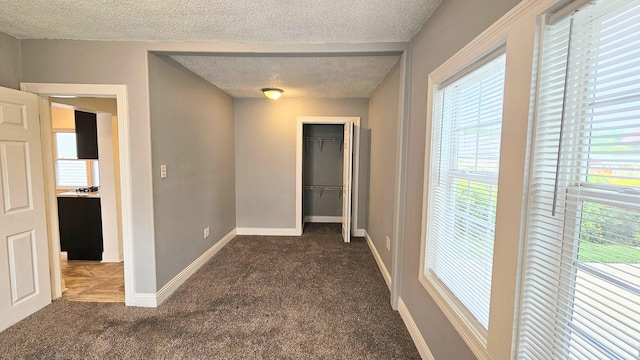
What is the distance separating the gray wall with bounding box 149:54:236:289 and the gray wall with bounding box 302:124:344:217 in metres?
1.89

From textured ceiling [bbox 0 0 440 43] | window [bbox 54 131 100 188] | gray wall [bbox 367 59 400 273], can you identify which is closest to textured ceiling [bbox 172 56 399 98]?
gray wall [bbox 367 59 400 273]

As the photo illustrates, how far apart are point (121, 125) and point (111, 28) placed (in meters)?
0.76

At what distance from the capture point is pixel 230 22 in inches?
74.6

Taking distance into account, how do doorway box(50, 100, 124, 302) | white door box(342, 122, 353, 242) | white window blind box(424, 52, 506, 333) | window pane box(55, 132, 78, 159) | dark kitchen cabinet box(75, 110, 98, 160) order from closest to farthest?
white window blind box(424, 52, 506, 333)
doorway box(50, 100, 124, 302)
dark kitchen cabinet box(75, 110, 98, 160)
white door box(342, 122, 353, 242)
window pane box(55, 132, 78, 159)

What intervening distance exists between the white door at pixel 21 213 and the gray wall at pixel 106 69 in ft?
1.05

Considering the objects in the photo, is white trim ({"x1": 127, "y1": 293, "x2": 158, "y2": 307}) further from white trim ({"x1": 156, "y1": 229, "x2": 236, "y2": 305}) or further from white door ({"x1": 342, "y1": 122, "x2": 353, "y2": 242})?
white door ({"x1": 342, "y1": 122, "x2": 353, "y2": 242})

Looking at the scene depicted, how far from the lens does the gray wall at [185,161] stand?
237 cm

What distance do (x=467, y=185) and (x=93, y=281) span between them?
379 cm

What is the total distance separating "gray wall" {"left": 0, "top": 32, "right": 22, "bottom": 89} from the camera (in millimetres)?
2088

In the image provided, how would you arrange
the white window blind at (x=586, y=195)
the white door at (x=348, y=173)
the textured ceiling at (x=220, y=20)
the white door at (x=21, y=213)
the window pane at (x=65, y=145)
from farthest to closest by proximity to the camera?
1. the window pane at (x=65, y=145)
2. the white door at (x=348, y=173)
3. the white door at (x=21, y=213)
4. the textured ceiling at (x=220, y=20)
5. the white window blind at (x=586, y=195)

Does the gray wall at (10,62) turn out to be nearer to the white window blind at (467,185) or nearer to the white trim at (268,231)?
the white trim at (268,231)

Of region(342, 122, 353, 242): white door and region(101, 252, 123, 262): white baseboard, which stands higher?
region(342, 122, 353, 242): white door

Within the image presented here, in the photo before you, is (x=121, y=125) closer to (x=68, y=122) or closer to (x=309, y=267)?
(x=309, y=267)

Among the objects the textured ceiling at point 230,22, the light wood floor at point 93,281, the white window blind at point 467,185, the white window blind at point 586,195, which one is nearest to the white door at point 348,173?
the textured ceiling at point 230,22
